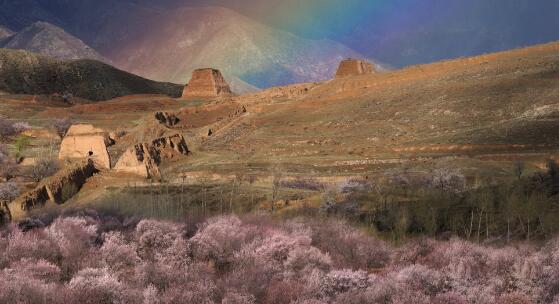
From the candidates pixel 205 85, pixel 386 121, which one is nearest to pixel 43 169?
pixel 386 121

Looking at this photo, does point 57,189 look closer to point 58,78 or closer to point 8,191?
point 8,191

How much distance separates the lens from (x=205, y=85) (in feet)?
524

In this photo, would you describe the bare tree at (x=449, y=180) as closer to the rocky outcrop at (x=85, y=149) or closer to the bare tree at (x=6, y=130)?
the rocky outcrop at (x=85, y=149)

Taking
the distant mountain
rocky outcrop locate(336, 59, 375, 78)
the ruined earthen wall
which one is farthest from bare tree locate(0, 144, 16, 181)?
the distant mountain

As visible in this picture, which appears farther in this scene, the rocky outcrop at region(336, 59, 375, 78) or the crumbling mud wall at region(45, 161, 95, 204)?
the rocky outcrop at region(336, 59, 375, 78)

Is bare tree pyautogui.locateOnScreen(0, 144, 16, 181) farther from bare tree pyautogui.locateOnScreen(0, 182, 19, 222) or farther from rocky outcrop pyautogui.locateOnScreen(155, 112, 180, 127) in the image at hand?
rocky outcrop pyautogui.locateOnScreen(155, 112, 180, 127)

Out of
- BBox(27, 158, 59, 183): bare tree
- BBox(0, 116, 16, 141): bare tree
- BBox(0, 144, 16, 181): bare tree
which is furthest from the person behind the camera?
BBox(0, 116, 16, 141): bare tree

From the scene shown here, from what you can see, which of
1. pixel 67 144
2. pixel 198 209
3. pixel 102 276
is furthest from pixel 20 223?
pixel 67 144

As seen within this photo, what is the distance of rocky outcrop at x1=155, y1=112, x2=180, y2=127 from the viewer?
8656 centimetres

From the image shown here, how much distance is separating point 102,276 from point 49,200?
66.5 ft

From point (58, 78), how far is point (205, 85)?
4344cm

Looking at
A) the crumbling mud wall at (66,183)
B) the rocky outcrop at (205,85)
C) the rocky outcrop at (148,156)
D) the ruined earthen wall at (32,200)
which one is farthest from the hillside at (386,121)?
the rocky outcrop at (205,85)

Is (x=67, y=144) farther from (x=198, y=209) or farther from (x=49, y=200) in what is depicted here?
(x=198, y=209)

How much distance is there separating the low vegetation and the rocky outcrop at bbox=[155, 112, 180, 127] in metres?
64.4
